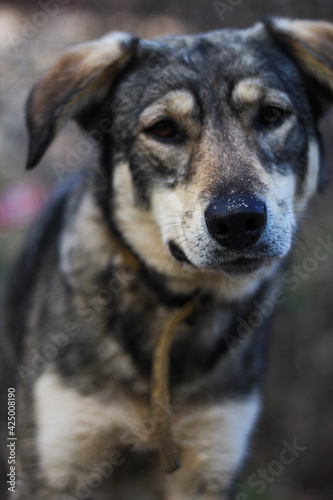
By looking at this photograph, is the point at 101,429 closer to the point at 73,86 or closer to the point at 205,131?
the point at 205,131

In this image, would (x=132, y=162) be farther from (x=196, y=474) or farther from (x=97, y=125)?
(x=196, y=474)

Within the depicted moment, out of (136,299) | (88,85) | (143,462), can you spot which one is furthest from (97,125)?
(143,462)

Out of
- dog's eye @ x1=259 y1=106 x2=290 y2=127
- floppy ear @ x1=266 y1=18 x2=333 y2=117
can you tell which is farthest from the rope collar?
floppy ear @ x1=266 y1=18 x2=333 y2=117

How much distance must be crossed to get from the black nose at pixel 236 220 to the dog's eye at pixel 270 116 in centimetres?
49

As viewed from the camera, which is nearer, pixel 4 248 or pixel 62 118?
pixel 62 118

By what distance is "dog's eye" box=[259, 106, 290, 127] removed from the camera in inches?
93.7

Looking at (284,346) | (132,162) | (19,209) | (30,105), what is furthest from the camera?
(19,209)

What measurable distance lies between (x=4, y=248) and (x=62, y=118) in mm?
3162

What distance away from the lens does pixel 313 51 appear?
2.54m

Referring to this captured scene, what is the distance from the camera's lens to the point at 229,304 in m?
2.68

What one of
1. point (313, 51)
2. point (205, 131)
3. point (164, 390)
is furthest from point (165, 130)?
point (164, 390)

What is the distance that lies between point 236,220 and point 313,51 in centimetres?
99

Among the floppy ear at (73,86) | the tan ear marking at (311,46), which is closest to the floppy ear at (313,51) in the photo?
the tan ear marking at (311,46)

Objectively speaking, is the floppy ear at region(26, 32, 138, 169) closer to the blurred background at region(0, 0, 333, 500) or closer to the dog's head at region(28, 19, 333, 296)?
the dog's head at region(28, 19, 333, 296)
